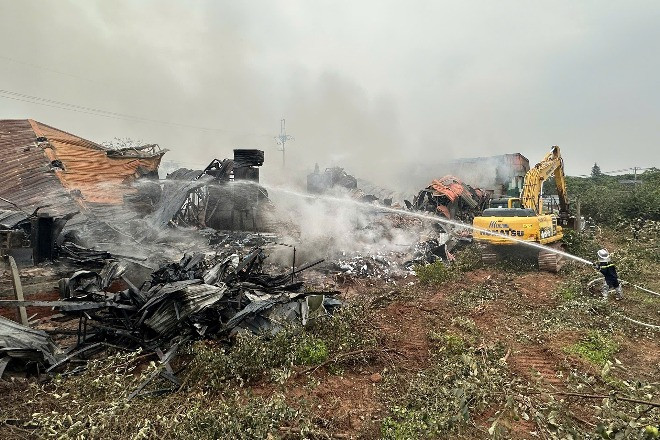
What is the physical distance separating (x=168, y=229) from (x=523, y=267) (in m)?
10.0

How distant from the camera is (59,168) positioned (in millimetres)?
12117


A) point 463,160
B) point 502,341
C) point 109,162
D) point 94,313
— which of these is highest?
point 463,160

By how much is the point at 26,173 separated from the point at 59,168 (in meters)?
0.84

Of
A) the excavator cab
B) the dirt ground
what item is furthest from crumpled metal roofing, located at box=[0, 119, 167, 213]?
the excavator cab

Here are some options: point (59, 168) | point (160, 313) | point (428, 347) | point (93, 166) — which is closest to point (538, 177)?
point (428, 347)

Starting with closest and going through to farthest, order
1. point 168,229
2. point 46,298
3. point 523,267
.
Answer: point 46,298, point 168,229, point 523,267

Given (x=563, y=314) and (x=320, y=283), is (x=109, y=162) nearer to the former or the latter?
(x=320, y=283)

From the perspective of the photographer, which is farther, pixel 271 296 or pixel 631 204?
pixel 631 204

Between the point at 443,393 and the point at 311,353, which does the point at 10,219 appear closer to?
the point at 311,353

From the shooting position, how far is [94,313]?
5.50m

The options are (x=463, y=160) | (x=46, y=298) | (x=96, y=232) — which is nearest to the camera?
(x=46, y=298)

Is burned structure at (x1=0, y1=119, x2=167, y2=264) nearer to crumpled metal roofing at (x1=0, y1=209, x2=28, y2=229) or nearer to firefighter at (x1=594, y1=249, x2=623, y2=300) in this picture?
crumpled metal roofing at (x1=0, y1=209, x2=28, y2=229)

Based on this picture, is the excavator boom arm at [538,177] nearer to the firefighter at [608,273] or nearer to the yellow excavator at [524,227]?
the yellow excavator at [524,227]

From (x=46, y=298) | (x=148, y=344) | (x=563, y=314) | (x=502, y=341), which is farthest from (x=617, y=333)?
(x=46, y=298)
